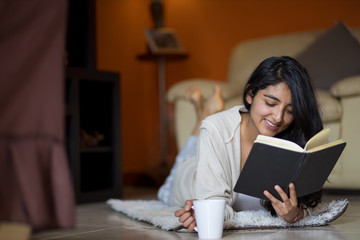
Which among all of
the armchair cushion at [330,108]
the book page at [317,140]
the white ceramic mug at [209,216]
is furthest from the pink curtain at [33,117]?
the armchair cushion at [330,108]

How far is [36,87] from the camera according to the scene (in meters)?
0.96

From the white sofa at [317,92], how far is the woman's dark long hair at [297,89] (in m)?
0.57

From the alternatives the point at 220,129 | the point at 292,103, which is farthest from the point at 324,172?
the point at 220,129

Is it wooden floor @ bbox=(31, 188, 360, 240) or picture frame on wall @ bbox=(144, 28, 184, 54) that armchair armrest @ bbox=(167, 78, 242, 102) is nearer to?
picture frame on wall @ bbox=(144, 28, 184, 54)

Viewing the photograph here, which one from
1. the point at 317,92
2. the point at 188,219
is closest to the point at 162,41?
the point at 317,92

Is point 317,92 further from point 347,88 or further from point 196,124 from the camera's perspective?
point 196,124

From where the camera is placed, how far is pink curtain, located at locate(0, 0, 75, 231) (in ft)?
2.96

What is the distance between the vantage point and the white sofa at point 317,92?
9.71 ft

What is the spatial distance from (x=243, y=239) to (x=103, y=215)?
3.53ft

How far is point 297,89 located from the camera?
5.83 ft

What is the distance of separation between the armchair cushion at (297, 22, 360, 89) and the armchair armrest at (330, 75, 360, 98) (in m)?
0.29

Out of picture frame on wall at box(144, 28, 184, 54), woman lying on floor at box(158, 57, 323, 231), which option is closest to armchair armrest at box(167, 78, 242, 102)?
picture frame on wall at box(144, 28, 184, 54)

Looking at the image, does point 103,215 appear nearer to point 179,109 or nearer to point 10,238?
point 179,109

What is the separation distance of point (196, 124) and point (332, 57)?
1.13m
